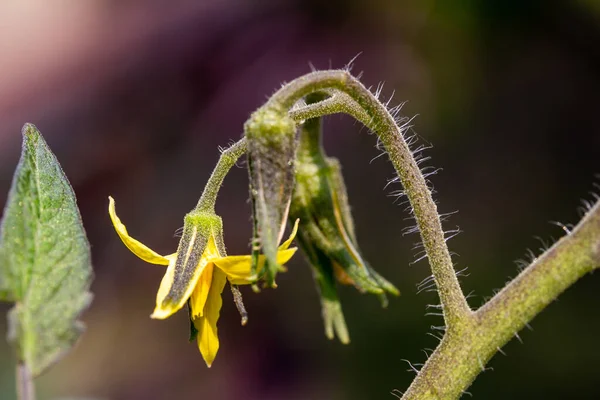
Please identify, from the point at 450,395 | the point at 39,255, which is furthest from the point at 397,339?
the point at 39,255

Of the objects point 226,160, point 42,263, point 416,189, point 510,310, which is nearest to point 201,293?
point 226,160

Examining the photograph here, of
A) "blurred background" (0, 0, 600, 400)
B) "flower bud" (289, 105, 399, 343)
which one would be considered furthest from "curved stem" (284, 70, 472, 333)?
"blurred background" (0, 0, 600, 400)

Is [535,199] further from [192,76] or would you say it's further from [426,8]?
[192,76]

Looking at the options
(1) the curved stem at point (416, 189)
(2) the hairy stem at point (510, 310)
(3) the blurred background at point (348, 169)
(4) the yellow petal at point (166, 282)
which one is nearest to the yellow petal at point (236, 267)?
(4) the yellow petal at point (166, 282)

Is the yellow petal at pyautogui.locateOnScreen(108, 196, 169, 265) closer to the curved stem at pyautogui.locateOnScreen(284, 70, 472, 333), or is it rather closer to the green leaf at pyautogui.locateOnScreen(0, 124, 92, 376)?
the green leaf at pyautogui.locateOnScreen(0, 124, 92, 376)

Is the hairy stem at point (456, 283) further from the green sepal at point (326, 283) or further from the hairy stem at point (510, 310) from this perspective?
the green sepal at point (326, 283)

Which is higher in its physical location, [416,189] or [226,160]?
[226,160]

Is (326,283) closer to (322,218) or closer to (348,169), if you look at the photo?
(322,218)
